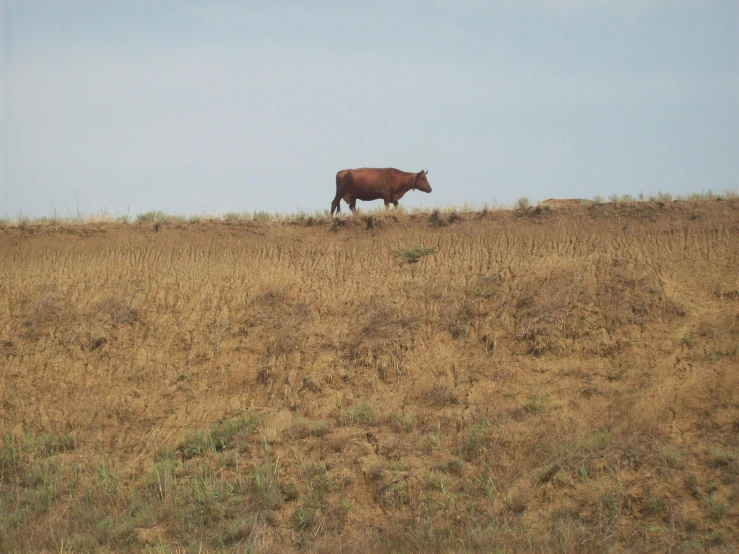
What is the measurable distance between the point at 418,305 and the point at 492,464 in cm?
443

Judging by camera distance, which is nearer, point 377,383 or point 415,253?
point 377,383

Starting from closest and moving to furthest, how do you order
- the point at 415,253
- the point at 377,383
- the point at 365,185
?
the point at 377,383, the point at 415,253, the point at 365,185

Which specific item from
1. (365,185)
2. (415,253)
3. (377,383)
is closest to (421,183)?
(365,185)

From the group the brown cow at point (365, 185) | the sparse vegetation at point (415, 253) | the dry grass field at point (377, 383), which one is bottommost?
the dry grass field at point (377, 383)

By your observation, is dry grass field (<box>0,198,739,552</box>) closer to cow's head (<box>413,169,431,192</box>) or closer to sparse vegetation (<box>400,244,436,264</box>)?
sparse vegetation (<box>400,244,436,264</box>)

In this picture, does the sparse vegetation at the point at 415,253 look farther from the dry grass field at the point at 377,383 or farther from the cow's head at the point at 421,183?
the cow's head at the point at 421,183

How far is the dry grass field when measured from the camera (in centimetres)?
1308

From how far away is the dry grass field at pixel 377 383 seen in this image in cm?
1308

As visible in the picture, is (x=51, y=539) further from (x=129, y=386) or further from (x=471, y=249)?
(x=471, y=249)

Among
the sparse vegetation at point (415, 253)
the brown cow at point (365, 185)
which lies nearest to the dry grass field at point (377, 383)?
the sparse vegetation at point (415, 253)

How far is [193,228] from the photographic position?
65.6 ft

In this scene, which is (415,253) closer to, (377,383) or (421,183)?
(377,383)

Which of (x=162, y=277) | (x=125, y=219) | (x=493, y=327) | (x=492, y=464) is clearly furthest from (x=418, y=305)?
(x=125, y=219)

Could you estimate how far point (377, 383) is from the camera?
52.7 feet
